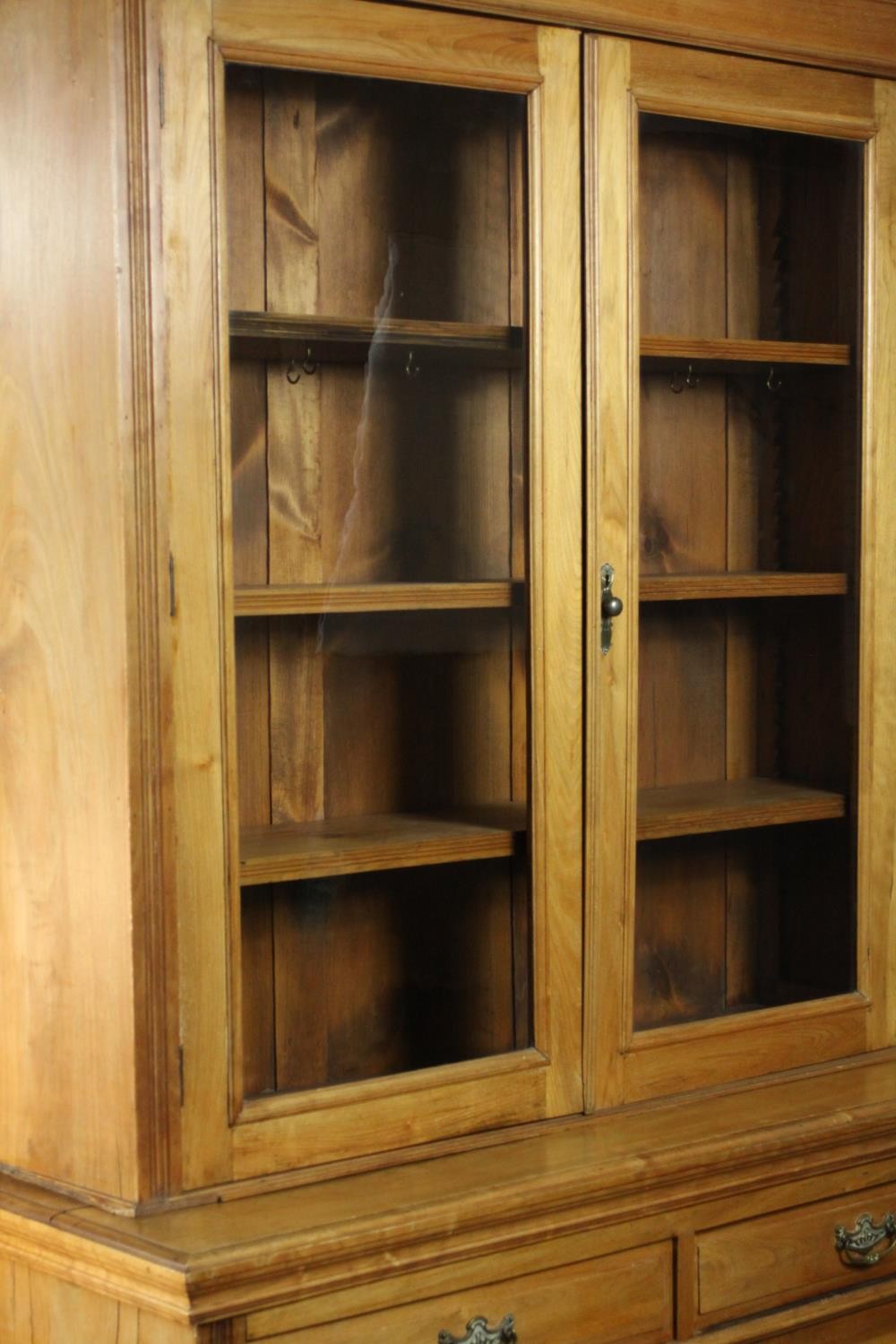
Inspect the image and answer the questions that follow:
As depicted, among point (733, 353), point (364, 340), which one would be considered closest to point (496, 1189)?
point (364, 340)

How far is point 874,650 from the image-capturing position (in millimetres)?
2062

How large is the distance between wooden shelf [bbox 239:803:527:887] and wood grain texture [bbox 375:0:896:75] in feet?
2.88

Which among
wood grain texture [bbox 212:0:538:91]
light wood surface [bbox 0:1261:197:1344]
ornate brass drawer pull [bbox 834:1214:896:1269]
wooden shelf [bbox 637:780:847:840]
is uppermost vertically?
wood grain texture [bbox 212:0:538:91]

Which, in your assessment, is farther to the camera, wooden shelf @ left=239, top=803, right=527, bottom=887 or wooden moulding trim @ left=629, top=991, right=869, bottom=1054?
wooden moulding trim @ left=629, top=991, right=869, bottom=1054

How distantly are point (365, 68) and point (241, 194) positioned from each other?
19 centimetres

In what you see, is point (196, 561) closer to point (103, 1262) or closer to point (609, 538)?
point (609, 538)

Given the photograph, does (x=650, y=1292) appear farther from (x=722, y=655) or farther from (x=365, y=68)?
(x=365, y=68)

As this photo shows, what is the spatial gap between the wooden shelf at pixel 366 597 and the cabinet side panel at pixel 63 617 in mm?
159

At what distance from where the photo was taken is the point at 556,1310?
1.74 meters

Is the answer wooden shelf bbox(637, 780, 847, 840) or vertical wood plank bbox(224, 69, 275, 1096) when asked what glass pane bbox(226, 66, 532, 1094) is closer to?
vertical wood plank bbox(224, 69, 275, 1096)

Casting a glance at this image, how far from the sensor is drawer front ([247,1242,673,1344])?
163 cm

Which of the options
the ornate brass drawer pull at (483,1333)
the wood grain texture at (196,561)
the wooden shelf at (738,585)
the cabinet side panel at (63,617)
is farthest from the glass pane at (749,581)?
the cabinet side panel at (63,617)

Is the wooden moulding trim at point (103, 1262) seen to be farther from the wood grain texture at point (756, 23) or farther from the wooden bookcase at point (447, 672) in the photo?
the wood grain texture at point (756, 23)

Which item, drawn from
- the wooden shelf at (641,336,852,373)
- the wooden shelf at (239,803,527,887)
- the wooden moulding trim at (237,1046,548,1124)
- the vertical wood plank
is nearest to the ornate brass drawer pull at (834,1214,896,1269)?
the wooden moulding trim at (237,1046,548,1124)
